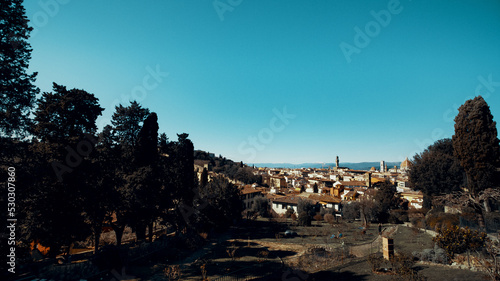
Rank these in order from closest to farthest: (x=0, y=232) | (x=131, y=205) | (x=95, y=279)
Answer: (x=0, y=232), (x=95, y=279), (x=131, y=205)

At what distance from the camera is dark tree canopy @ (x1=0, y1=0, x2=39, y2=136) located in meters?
11.0

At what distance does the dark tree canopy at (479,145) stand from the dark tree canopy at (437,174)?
14.5 m

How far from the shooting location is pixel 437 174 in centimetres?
3441

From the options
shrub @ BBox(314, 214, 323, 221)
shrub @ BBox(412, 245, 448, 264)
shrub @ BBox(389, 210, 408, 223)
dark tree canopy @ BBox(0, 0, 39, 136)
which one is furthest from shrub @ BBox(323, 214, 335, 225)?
dark tree canopy @ BBox(0, 0, 39, 136)

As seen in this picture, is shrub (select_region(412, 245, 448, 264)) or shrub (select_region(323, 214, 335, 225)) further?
shrub (select_region(323, 214, 335, 225))

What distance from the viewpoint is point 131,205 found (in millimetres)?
18500

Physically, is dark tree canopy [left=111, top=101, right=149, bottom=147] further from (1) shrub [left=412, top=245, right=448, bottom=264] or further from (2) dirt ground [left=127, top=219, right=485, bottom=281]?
(1) shrub [left=412, top=245, right=448, bottom=264]

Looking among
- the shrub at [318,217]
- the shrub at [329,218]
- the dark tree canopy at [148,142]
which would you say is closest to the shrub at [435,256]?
the dark tree canopy at [148,142]

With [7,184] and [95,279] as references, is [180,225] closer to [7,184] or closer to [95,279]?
[95,279]

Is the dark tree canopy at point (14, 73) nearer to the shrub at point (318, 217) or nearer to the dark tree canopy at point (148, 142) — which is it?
the dark tree canopy at point (148, 142)

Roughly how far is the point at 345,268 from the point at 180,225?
19.0 meters

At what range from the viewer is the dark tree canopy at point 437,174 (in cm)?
3334

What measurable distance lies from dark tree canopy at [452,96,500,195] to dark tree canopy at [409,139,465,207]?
14.5 metres

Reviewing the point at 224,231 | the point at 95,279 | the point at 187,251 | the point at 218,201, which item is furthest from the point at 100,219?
the point at 224,231
